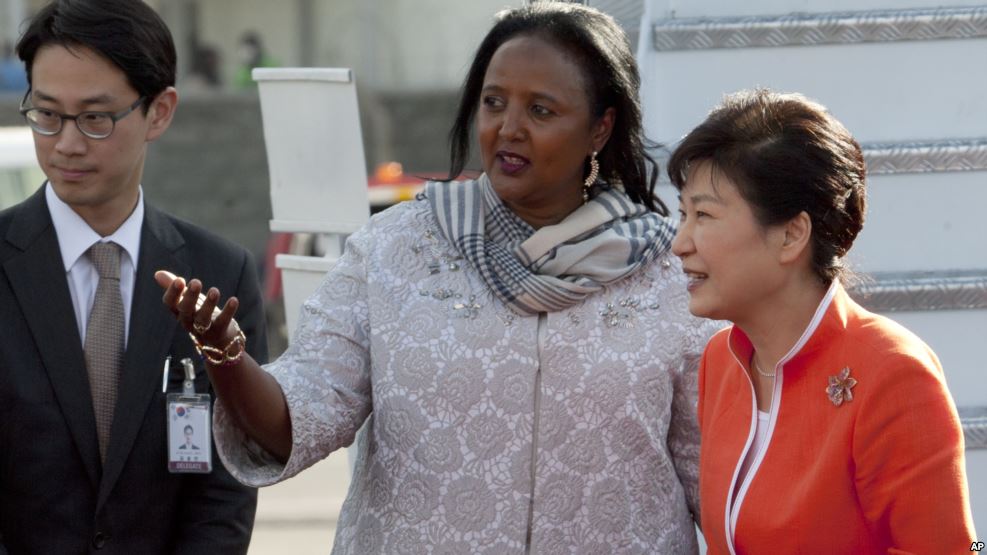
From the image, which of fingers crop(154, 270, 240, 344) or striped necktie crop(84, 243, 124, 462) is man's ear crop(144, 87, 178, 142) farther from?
fingers crop(154, 270, 240, 344)

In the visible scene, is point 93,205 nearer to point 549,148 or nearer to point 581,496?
point 549,148

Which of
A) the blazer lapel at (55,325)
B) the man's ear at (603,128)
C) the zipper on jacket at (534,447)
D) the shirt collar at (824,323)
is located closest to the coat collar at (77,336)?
the blazer lapel at (55,325)

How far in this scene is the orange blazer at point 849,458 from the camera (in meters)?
2.30

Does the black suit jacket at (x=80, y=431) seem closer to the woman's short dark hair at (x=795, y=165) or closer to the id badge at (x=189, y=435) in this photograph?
the id badge at (x=189, y=435)

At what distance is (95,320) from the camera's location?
3.05 metres

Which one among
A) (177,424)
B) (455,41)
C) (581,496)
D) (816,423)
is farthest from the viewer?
(455,41)

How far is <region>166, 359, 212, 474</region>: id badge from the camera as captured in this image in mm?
3016

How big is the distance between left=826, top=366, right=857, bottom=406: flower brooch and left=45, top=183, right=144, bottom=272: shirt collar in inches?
56.5

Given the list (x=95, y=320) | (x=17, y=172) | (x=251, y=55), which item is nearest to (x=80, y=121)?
(x=95, y=320)

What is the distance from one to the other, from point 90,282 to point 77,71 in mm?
411

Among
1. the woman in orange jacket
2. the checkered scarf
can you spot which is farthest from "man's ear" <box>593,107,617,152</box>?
the woman in orange jacket

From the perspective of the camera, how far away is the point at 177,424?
303 centimetres

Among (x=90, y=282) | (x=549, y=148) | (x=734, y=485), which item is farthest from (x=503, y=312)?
(x=90, y=282)

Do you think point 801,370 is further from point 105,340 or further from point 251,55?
point 251,55
